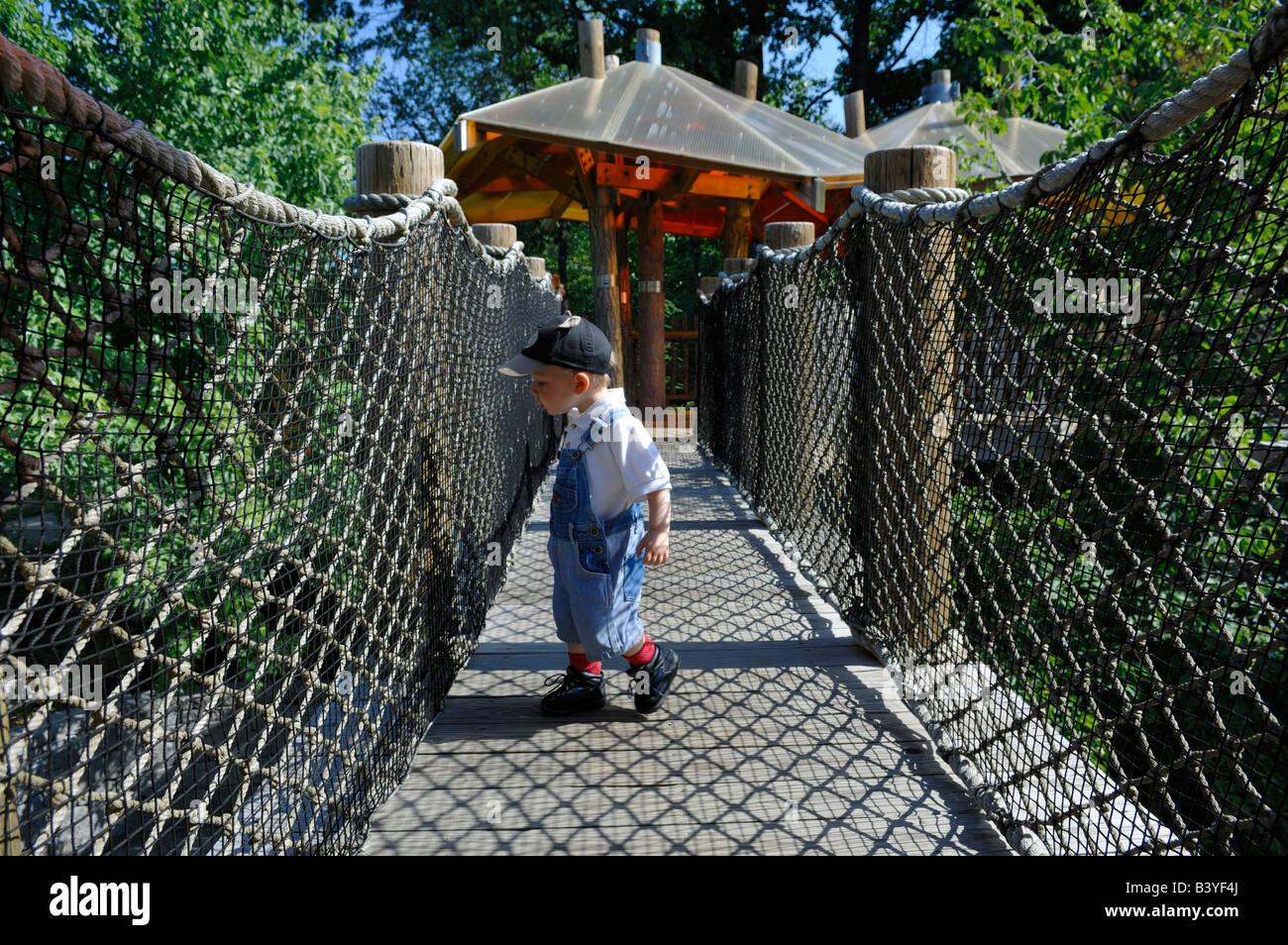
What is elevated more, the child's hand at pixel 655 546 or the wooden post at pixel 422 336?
the wooden post at pixel 422 336

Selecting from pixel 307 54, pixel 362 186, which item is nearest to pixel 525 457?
pixel 362 186

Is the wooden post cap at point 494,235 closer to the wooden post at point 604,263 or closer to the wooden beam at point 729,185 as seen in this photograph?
the wooden post at point 604,263

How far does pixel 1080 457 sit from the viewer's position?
215cm

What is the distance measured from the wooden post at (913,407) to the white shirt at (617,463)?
2.70 feet

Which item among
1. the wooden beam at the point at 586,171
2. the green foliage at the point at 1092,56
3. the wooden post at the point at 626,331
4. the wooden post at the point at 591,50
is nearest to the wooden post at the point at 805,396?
the green foliage at the point at 1092,56

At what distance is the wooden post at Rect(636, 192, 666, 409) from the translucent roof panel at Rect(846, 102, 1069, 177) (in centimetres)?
238

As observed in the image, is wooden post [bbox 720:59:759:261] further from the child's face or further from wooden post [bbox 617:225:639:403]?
the child's face

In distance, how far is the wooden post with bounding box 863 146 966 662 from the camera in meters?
2.36

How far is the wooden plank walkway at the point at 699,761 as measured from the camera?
180cm

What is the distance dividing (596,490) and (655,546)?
223 mm

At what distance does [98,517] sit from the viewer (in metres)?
1.26

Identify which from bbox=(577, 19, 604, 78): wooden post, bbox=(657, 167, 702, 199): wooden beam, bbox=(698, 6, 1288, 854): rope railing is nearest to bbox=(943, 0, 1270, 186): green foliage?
bbox=(657, 167, 702, 199): wooden beam

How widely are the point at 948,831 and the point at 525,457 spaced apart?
3.45 metres
